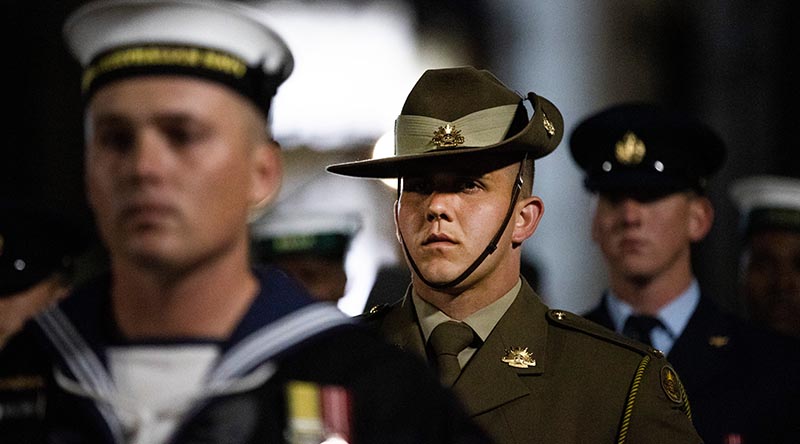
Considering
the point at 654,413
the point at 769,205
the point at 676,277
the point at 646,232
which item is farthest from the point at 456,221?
the point at 769,205

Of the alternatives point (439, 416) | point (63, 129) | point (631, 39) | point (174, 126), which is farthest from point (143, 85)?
point (631, 39)

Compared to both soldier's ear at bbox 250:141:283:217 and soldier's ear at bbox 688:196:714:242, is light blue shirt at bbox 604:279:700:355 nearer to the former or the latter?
soldier's ear at bbox 688:196:714:242

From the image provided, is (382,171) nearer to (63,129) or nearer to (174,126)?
(174,126)

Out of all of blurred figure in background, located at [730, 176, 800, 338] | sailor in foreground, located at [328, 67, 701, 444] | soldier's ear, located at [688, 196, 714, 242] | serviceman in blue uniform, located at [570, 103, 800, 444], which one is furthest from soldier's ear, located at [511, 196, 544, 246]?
blurred figure in background, located at [730, 176, 800, 338]

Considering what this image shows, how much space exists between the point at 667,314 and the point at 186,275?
144 inches

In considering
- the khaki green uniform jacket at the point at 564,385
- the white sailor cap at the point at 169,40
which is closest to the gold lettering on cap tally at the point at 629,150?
the khaki green uniform jacket at the point at 564,385

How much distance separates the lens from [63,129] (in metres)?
13.6

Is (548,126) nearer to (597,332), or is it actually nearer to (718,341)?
(597,332)

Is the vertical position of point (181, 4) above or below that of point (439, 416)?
above

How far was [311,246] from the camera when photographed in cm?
855

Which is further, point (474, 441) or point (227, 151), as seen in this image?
point (474, 441)

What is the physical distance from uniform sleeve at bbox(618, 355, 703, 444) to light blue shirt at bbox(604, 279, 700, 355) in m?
1.55

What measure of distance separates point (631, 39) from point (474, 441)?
54.2 feet

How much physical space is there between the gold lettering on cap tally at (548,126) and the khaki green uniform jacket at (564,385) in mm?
609
